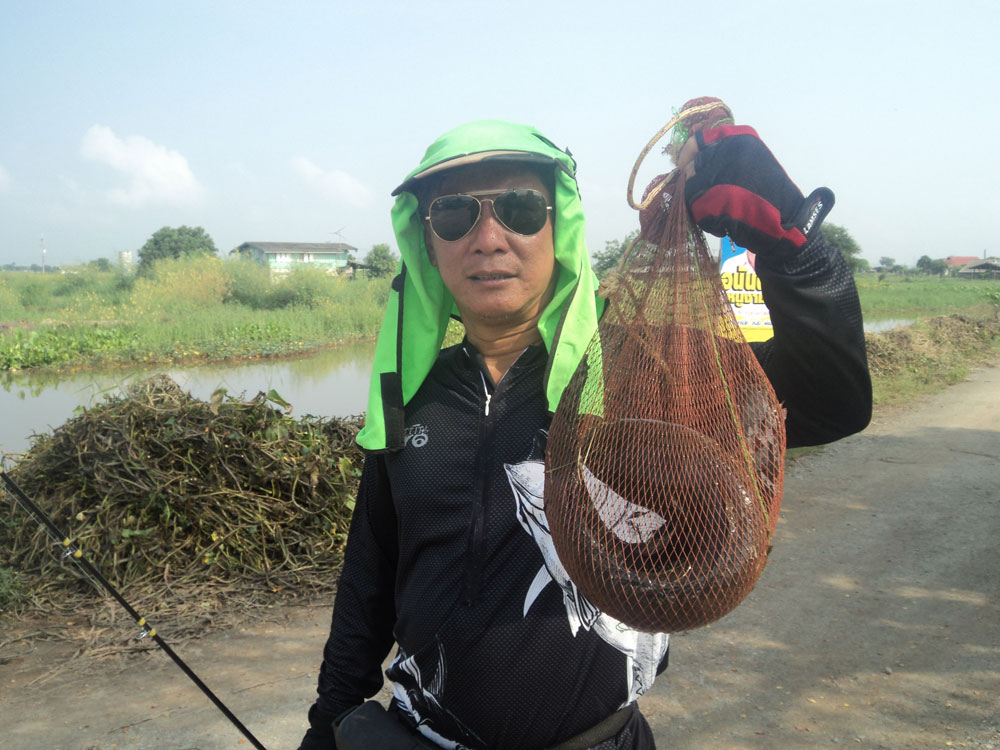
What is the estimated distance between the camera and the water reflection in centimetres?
823

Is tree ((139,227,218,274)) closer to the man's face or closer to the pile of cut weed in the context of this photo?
the pile of cut weed

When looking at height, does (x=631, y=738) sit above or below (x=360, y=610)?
below

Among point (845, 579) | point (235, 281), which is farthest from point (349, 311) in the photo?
point (845, 579)

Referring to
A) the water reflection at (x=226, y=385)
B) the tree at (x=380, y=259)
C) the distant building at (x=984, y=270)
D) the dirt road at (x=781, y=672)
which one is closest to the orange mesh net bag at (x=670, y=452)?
the dirt road at (x=781, y=672)

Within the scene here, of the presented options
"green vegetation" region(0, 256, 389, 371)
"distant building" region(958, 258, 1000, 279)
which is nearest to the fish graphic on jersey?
"green vegetation" region(0, 256, 389, 371)

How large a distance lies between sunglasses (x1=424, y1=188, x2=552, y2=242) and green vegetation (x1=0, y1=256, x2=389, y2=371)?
16787mm

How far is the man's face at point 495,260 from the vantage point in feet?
5.04

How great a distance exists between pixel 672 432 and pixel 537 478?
297mm

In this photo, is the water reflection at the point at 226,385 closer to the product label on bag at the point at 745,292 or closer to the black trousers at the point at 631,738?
the product label on bag at the point at 745,292

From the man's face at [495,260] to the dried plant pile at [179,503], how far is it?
3413mm

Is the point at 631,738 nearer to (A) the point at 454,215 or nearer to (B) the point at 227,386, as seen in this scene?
(A) the point at 454,215

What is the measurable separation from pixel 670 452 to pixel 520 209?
23.0 inches

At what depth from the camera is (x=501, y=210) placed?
1534 millimetres

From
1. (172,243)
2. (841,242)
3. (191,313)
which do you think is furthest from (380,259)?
(841,242)
